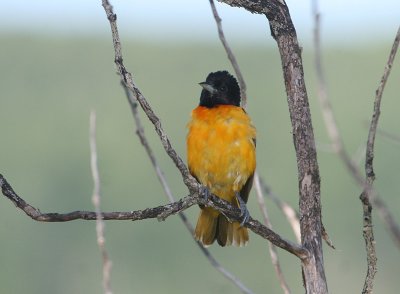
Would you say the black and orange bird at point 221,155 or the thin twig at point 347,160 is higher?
the black and orange bird at point 221,155

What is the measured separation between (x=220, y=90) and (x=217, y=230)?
3.43ft

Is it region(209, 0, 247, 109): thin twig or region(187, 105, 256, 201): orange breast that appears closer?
region(209, 0, 247, 109): thin twig

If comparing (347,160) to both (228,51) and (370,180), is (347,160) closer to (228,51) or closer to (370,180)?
(370,180)

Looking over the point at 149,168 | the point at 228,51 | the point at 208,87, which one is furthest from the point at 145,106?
the point at 149,168

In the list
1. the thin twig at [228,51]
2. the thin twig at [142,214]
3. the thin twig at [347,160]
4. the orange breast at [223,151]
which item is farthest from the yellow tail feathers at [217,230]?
the thin twig at [347,160]

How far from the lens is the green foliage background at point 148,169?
1418 cm

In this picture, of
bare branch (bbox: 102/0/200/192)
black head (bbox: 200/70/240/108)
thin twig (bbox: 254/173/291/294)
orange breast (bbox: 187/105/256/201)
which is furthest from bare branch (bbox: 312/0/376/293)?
black head (bbox: 200/70/240/108)

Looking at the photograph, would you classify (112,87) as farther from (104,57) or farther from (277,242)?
(277,242)

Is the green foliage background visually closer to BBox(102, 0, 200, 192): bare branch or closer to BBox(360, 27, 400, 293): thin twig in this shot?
BBox(360, 27, 400, 293): thin twig

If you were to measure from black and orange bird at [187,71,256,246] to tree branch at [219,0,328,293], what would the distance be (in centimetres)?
237

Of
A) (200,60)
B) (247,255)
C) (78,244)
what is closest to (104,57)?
(200,60)

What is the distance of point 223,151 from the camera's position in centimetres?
616

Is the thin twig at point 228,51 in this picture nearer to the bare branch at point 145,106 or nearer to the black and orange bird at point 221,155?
the bare branch at point 145,106

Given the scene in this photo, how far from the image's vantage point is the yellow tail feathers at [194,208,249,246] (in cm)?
642
